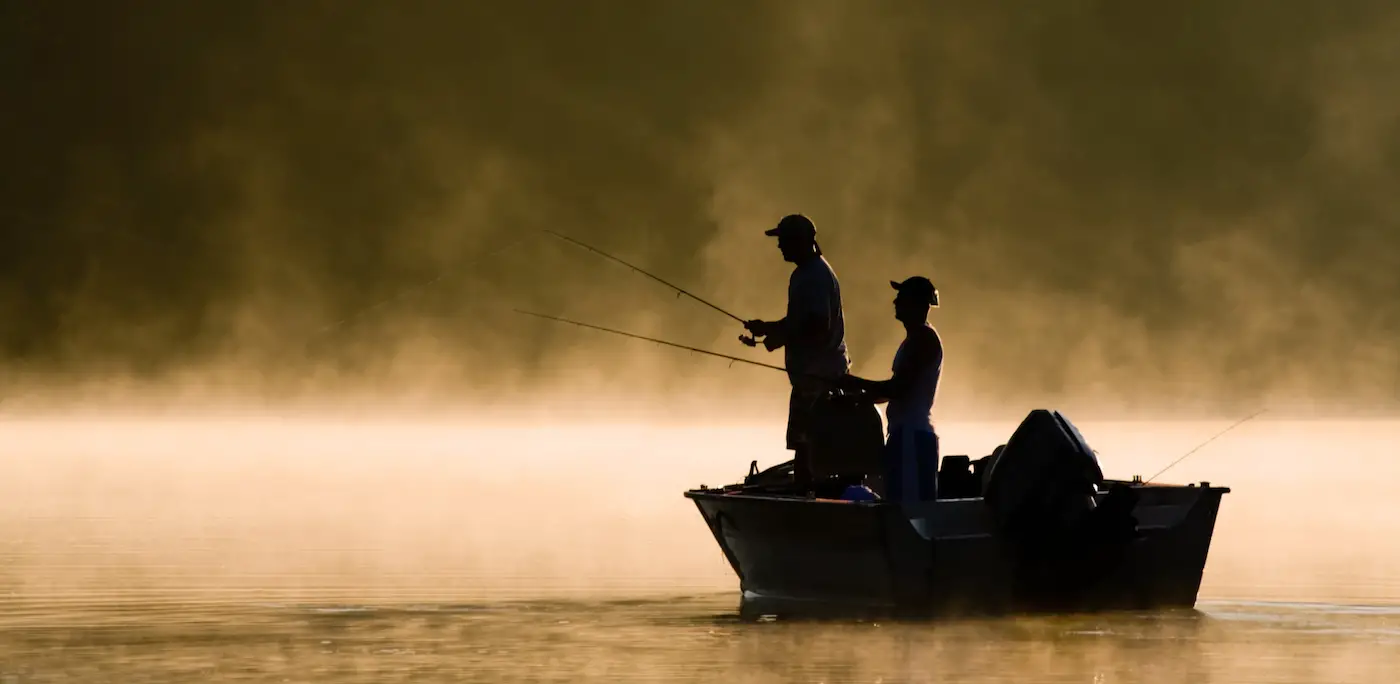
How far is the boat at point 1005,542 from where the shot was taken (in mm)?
15859

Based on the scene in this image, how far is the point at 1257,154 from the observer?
113125 mm

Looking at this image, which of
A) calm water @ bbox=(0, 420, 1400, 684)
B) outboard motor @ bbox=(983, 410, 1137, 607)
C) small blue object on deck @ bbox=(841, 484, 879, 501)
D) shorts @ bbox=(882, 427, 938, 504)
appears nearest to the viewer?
calm water @ bbox=(0, 420, 1400, 684)

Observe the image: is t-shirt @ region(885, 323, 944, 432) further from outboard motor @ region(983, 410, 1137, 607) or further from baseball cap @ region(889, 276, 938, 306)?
outboard motor @ region(983, 410, 1137, 607)

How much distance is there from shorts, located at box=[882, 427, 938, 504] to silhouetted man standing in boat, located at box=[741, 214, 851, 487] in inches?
27.3

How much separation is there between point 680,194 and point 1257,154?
2456 cm

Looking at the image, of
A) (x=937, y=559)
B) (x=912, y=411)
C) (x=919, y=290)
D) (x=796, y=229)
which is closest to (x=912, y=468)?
(x=912, y=411)

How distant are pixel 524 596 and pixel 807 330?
311 cm

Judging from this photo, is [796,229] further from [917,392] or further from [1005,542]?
[1005,542]

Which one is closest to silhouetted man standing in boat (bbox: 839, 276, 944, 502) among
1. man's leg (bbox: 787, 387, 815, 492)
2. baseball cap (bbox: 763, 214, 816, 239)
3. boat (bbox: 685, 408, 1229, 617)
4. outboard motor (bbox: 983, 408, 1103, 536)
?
boat (bbox: 685, 408, 1229, 617)

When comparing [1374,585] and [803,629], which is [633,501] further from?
[803,629]

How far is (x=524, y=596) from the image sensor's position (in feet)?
59.3

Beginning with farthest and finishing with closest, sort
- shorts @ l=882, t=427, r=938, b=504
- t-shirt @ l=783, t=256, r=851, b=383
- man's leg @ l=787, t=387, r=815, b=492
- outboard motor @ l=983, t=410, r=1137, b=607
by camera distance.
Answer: man's leg @ l=787, t=387, r=815, b=492, t-shirt @ l=783, t=256, r=851, b=383, outboard motor @ l=983, t=410, r=1137, b=607, shorts @ l=882, t=427, r=938, b=504

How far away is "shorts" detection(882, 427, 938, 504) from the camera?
623 inches

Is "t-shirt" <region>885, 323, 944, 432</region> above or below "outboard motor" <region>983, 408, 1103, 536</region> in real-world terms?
above
